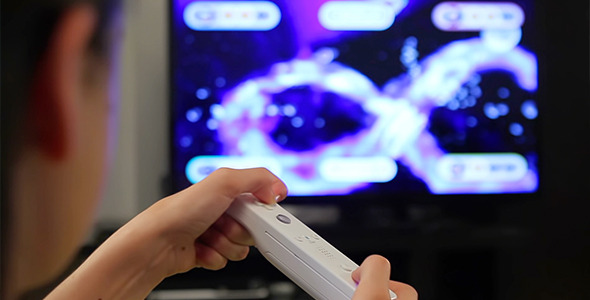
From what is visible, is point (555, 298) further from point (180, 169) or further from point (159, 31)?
point (159, 31)

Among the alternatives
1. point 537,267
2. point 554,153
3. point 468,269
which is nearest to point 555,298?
point 537,267

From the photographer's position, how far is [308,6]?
173 cm

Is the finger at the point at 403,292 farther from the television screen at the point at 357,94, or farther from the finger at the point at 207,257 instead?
the television screen at the point at 357,94

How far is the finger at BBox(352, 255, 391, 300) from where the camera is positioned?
1.98 ft

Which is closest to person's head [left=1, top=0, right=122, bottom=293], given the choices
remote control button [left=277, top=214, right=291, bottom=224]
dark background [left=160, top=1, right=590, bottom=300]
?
dark background [left=160, top=1, right=590, bottom=300]

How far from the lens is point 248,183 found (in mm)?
794

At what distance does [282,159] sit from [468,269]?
659 mm

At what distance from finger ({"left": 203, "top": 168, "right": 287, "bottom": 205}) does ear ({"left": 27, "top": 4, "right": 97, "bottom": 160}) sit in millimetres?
1130

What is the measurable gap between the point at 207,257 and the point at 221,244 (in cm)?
3

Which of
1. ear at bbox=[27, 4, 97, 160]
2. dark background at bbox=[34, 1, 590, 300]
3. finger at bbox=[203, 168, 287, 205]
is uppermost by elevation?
ear at bbox=[27, 4, 97, 160]

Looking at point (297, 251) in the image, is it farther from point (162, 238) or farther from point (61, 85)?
point (61, 85)

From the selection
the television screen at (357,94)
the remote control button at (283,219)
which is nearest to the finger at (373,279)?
the remote control button at (283,219)

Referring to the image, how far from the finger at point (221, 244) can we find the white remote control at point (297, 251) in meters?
0.05

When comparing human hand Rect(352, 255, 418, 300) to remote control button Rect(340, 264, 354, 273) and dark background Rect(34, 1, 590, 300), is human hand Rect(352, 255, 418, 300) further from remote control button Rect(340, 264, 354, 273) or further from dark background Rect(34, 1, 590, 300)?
dark background Rect(34, 1, 590, 300)
